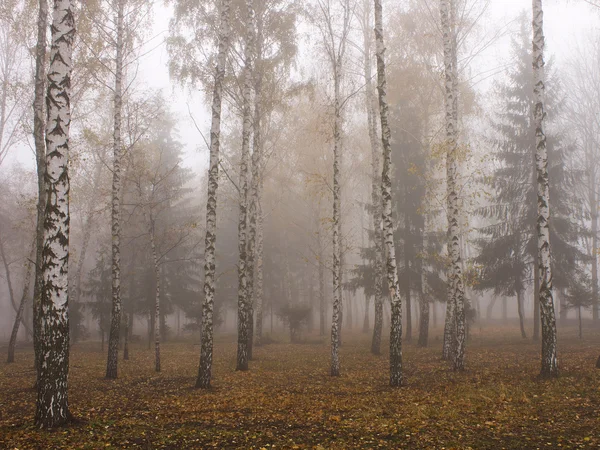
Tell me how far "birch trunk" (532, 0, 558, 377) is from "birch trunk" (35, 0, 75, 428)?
1054 centimetres

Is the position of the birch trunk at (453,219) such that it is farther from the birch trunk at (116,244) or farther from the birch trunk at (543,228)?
the birch trunk at (116,244)

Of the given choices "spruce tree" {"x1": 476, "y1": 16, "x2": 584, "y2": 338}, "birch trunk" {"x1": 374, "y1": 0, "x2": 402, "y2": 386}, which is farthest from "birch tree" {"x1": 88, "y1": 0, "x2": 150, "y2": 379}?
"spruce tree" {"x1": 476, "y1": 16, "x2": 584, "y2": 338}

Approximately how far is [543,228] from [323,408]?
23.3ft

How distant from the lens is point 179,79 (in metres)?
17.5

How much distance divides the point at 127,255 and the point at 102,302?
6.09 metres

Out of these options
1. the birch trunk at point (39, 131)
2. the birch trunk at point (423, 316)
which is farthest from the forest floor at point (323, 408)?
the birch trunk at point (423, 316)

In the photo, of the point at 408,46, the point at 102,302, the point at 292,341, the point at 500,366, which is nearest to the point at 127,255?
the point at 102,302

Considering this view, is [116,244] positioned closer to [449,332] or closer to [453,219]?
[453,219]

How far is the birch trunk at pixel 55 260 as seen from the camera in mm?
6574

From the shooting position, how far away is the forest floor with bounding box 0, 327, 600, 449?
6.15 meters

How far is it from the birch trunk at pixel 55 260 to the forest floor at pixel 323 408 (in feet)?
1.59

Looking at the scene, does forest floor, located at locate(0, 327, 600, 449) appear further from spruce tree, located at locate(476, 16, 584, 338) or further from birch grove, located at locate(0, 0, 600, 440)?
spruce tree, located at locate(476, 16, 584, 338)

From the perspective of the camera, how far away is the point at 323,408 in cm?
836

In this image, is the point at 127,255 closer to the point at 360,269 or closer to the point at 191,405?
the point at 360,269
